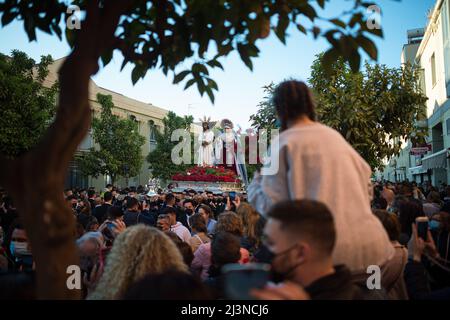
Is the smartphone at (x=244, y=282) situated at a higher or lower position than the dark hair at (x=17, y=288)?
higher

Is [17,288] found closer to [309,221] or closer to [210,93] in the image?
→ [309,221]

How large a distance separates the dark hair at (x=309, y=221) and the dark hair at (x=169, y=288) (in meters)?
0.43

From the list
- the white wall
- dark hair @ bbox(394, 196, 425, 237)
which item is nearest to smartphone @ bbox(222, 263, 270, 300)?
dark hair @ bbox(394, 196, 425, 237)

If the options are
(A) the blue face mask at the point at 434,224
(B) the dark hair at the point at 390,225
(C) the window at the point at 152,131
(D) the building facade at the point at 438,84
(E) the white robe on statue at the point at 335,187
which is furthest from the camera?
(C) the window at the point at 152,131

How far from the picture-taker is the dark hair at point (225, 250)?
12.0ft

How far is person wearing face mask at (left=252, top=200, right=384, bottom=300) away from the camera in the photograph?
5.67ft

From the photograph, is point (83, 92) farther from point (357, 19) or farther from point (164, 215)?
point (164, 215)

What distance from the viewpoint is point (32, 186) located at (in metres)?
1.56

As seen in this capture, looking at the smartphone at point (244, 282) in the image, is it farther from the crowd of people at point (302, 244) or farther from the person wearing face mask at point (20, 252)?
the person wearing face mask at point (20, 252)

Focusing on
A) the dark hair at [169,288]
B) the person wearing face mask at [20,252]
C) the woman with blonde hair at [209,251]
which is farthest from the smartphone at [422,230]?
the person wearing face mask at [20,252]

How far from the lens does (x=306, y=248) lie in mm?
1732

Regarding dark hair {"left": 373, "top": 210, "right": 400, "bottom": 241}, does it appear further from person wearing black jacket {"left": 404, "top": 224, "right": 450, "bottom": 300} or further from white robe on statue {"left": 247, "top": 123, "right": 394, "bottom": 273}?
white robe on statue {"left": 247, "top": 123, "right": 394, "bottom": 273}

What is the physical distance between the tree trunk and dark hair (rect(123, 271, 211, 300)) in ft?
0.97

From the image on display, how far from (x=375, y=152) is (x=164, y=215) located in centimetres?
888
